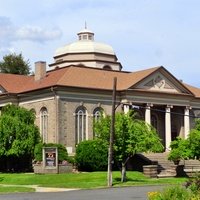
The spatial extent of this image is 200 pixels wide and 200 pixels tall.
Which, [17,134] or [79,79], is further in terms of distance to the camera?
[79,79]

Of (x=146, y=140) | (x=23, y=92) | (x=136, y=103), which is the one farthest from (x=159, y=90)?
(x=146, y=140)

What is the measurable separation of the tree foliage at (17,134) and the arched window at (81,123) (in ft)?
12.8

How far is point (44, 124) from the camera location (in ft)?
177

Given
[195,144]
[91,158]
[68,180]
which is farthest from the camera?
[91,158]

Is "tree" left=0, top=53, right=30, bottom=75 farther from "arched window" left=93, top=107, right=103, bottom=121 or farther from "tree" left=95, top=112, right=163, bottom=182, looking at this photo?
"tree" left=95, top=112, right=163, bottom=182

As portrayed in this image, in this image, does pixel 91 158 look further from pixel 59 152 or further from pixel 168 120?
pixel 168 120

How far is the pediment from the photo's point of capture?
186 feet

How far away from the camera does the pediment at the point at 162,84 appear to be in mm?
56594

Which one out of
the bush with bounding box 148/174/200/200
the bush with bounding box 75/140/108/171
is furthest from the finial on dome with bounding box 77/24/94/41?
the bush with bounding box 148/174/200/200

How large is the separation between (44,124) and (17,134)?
4450 mm

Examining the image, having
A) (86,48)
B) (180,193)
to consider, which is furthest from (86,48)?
(180,193)

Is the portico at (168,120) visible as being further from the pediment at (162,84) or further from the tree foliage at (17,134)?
the tree foliage at (17,134)

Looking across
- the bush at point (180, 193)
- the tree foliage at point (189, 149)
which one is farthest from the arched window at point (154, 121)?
the bush at point (180, 193)

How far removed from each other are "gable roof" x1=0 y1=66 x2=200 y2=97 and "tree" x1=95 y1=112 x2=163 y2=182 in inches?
482
